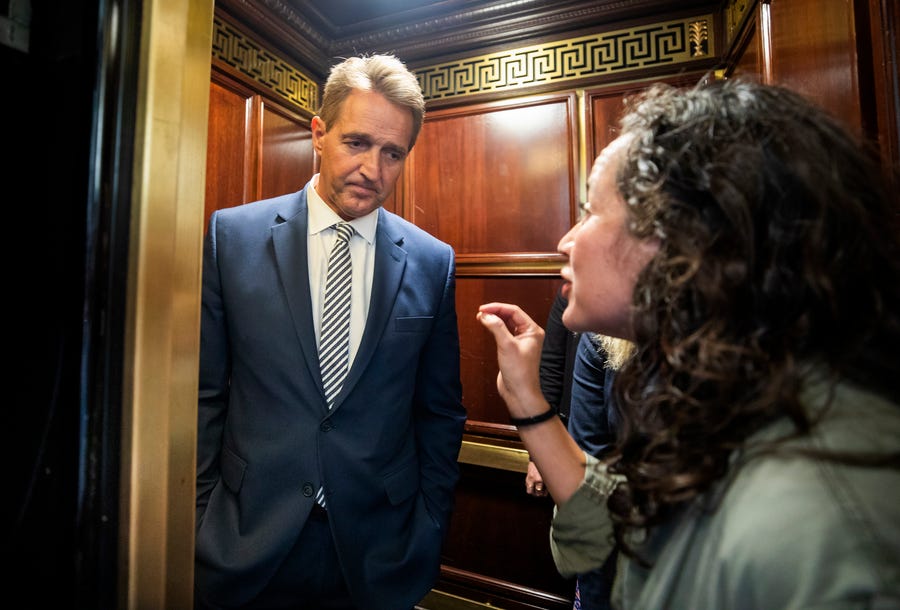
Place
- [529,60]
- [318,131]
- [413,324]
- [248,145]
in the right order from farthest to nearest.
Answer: [529,60], [248,145], [318,131], [413,324]

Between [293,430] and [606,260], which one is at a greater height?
[606,260]

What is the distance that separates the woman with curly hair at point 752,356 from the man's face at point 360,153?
25.5 inches

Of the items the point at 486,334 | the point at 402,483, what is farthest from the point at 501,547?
the point at 402,483

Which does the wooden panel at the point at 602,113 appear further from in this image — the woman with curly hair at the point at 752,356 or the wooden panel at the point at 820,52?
the woman with curly hair at the point at 752,356

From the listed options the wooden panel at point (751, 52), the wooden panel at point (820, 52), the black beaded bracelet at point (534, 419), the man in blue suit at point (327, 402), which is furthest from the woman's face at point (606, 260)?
the wooden panel at point (751, 52)

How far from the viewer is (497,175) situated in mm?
2502

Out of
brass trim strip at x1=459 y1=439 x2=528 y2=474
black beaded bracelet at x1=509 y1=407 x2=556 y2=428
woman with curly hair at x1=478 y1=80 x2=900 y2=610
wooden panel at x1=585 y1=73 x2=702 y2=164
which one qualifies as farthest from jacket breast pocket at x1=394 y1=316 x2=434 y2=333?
wooden panel at x1=585 y1=73 x2=702 y2=164

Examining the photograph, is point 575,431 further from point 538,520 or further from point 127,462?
point 127,462

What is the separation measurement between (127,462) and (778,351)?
24.9 inches

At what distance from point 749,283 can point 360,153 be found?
37.1 inches

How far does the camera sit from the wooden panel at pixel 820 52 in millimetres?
961

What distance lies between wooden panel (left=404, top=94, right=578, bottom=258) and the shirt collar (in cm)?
135

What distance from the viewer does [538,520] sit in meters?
2.29

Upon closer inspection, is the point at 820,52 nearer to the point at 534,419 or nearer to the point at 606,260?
the point at 606,260
